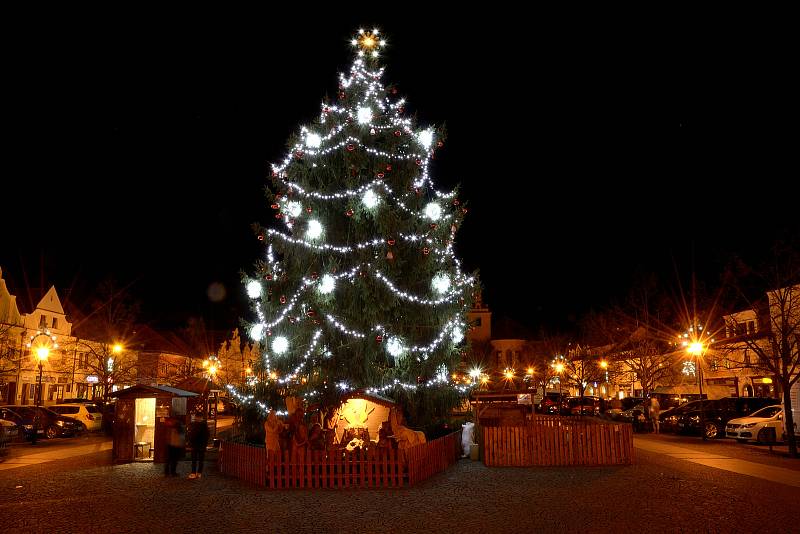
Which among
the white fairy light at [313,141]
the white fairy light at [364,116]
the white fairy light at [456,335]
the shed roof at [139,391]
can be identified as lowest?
the shed roof at [139,391]

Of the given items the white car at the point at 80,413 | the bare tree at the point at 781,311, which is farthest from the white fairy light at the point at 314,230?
the white car at the point at 80,413

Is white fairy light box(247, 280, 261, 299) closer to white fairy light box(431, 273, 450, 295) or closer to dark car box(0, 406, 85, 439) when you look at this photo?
white fairy light box(431, 273, 450, 295)

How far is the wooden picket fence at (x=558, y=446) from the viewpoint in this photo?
18188 millimetres

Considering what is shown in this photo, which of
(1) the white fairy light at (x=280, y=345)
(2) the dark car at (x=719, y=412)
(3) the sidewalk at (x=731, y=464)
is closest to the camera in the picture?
(3) the sidewalk at (x=731, y=464)

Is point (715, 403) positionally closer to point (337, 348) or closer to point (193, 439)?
point (337, 348)

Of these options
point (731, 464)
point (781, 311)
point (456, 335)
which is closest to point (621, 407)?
point (781, 311)

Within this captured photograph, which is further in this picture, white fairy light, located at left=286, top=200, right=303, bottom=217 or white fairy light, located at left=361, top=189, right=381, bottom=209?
white fairy light, located at left=286, top=200, right=303, bottom=217

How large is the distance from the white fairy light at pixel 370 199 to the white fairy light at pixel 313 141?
2275 mm

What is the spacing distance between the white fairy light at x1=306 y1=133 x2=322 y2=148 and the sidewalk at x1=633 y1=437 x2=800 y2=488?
1388 centimetres

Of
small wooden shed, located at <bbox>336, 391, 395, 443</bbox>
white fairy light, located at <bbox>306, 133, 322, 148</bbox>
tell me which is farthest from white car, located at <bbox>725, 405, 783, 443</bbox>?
white fairy light, located at <bbox>306, 133, 322, 148</bbox>

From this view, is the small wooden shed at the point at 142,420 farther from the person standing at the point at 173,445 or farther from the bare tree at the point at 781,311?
the bare tree at the point at 781,311

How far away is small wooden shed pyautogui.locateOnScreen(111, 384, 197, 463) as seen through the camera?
19.5 metres

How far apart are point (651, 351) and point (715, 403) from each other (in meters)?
9.51

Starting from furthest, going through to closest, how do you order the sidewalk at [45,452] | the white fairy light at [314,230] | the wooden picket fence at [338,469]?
the white fairy light at [314,230] → the sidewalk at [45,452] → the wooden picket fence at [338,469]
